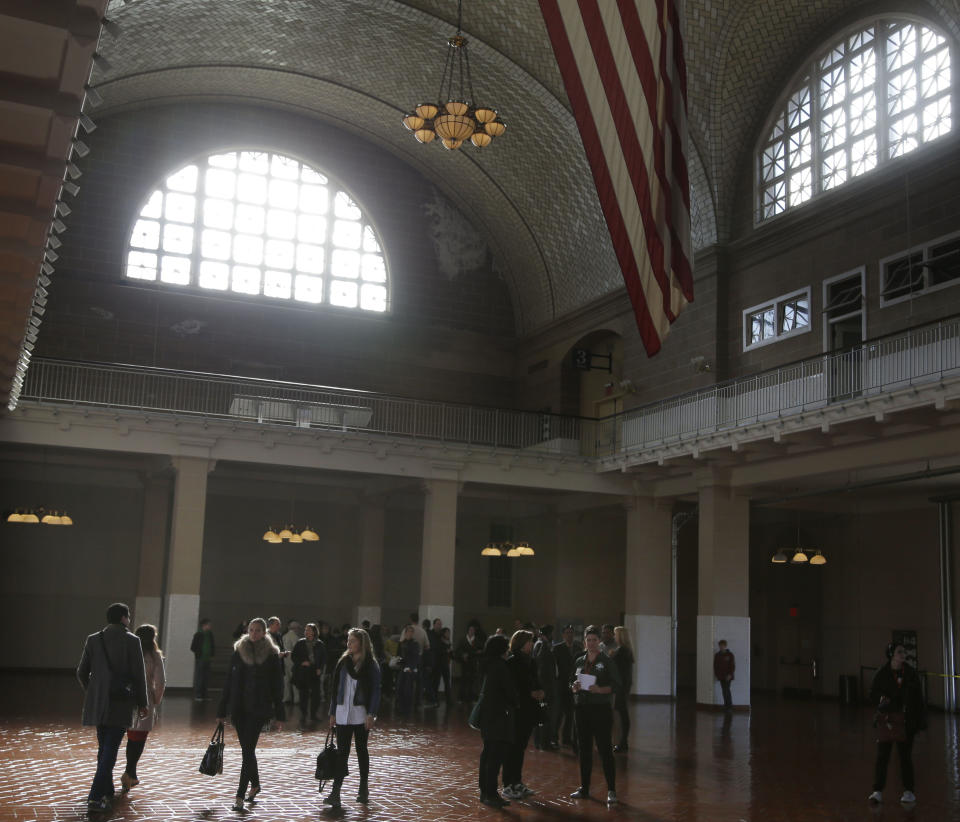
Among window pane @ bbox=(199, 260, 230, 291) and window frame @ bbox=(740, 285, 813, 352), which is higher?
window pane @ bbox=(199, 260, 230, 291)

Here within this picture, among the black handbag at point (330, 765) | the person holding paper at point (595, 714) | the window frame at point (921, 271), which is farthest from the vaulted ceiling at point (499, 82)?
the person holding paper at point (595, 714)

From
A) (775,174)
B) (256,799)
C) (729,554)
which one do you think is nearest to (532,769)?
(256,799)

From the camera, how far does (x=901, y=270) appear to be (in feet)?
66.8

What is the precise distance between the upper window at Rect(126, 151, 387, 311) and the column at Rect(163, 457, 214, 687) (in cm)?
905

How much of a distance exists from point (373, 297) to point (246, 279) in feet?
12.5

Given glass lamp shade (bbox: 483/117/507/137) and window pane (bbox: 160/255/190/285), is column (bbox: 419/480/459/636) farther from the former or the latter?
window pane (bbox: 160/255/190/285)

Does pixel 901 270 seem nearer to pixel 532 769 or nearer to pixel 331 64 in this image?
pixel 532 769

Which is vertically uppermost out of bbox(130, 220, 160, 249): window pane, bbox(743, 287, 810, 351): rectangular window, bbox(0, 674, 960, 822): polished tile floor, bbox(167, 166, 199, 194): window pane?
bbox(167, 166, 199, 194): window pane

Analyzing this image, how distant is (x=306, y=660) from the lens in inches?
717

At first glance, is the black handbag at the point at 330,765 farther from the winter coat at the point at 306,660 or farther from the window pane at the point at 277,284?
the window pane at the point at 277,284

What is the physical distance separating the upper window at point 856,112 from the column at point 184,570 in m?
14.1

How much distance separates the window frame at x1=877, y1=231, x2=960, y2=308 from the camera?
753 inches

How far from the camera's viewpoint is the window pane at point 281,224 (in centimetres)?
3153

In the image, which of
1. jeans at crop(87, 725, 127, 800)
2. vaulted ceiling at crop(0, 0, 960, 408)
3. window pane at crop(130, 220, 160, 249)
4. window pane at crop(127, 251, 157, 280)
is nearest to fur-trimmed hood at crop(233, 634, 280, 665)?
jeans at crop(87, 725, 127, 800)
